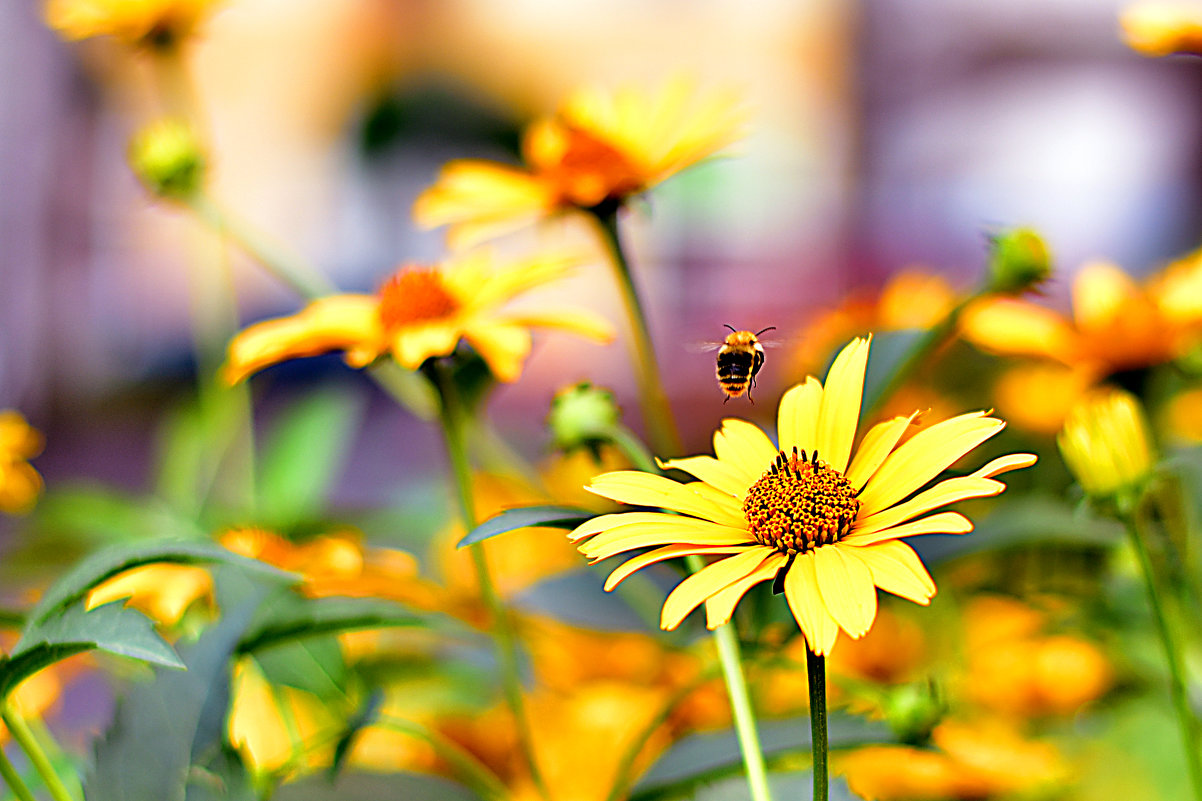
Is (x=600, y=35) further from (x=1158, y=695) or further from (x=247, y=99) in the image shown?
(x=1158, y=695)

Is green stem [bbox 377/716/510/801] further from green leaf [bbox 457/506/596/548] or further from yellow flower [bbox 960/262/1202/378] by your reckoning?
yellow flower [bbox 960/262/1202/378]

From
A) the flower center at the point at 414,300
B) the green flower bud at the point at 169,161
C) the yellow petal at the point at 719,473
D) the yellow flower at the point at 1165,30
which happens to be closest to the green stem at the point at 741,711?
the yellow petal at the point at 719,473

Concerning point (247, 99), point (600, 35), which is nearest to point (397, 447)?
point (247, 99)

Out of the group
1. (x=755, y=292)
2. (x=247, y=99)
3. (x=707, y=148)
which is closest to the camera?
(x=707, y=148)

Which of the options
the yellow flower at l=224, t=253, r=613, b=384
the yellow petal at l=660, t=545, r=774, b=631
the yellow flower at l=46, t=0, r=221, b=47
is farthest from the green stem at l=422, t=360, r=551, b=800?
the yellow flower at l=46, t=0, r=221, b=47

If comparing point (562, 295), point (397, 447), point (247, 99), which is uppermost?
point (247, 99)

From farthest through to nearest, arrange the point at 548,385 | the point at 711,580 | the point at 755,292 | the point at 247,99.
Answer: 1. the point at 755,292
2. the point at 247,99
3. the point at 548,385
4. the point at 711,580

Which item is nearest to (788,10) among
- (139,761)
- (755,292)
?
(755,292)

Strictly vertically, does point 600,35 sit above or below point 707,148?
above

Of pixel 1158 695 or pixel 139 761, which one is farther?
pixel 1158 695
